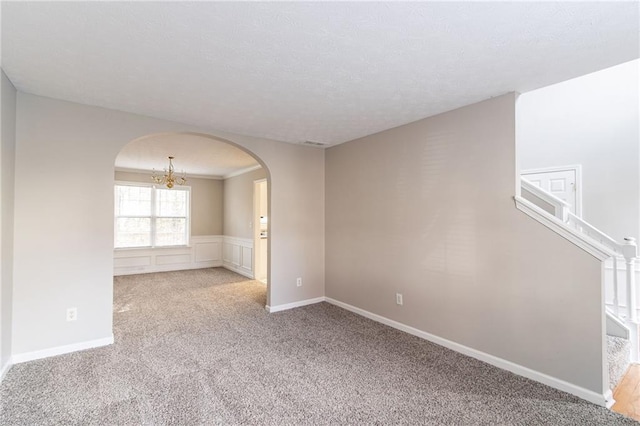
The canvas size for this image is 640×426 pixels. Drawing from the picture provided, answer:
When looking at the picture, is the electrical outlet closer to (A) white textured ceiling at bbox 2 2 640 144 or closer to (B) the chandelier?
(A) white textured ceiling at bbox 2 2 640 144

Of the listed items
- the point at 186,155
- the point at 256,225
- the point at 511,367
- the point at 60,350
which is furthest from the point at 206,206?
the point at 511,367

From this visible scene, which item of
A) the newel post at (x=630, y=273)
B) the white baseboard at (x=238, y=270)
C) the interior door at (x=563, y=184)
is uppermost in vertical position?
the interior door at (x=563, y=184)

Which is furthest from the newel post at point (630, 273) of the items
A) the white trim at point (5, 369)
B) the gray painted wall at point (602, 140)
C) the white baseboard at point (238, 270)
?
the white baseboard at point (238, 270)

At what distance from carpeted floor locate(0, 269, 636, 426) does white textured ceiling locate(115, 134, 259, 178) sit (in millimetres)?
2538

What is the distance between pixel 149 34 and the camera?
1.77 meters

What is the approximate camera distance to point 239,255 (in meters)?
6.92

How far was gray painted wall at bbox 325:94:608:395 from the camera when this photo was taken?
2230 mm

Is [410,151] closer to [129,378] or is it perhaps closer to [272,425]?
[272,425]

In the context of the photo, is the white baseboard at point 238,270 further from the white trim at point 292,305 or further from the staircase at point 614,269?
the staircase at point 614,269

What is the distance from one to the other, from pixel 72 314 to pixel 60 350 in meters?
0.32

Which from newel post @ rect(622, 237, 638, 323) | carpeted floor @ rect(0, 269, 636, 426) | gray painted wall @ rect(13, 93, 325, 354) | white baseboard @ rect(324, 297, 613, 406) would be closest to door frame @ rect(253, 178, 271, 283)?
carpeted floor @ rect(0, 269, 636, 426)

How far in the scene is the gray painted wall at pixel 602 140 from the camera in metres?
3.60

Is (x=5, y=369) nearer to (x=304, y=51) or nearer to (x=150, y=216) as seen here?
(x=304, y=51)

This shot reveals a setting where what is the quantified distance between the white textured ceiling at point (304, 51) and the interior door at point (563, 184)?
2.34 m
